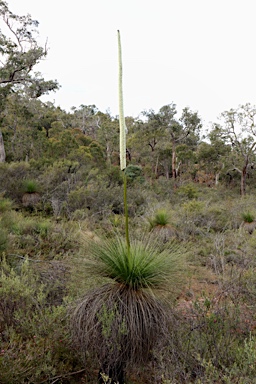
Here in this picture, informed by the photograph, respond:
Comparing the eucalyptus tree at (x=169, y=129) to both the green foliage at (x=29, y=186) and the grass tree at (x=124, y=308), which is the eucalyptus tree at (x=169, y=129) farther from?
the grass tree at (x=124, y=308)

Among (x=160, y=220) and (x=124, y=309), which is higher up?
(x=124, y=309)

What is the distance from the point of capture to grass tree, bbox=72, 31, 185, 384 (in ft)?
8.39

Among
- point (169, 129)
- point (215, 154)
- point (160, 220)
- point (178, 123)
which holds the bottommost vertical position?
point (160, 220)

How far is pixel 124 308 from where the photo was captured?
8.48 feet

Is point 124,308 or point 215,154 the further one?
point 215,154

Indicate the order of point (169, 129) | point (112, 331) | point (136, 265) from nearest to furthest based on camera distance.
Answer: point (112, 331)
point (136, 265)
point (169, 129)

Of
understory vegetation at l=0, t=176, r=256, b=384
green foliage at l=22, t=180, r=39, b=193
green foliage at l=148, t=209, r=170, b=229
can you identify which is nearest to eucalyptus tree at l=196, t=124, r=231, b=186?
green foliage at l=22, t=180, r=39, b=193

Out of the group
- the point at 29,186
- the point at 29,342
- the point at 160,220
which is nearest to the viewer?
the point at 29,342

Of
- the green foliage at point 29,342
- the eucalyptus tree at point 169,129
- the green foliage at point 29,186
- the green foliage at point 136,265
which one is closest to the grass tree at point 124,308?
the green foliage at point 136,265

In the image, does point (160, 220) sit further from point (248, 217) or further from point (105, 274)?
point (105, 274)

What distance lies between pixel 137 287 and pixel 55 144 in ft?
50.2

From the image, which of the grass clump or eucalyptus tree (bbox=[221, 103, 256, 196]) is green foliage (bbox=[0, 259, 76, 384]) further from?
eucalyptus tree (bbox=[221, 103, 256, 196])

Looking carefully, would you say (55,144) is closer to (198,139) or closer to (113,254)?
(113,254)

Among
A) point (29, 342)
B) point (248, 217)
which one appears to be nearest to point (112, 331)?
point (29, 342)
